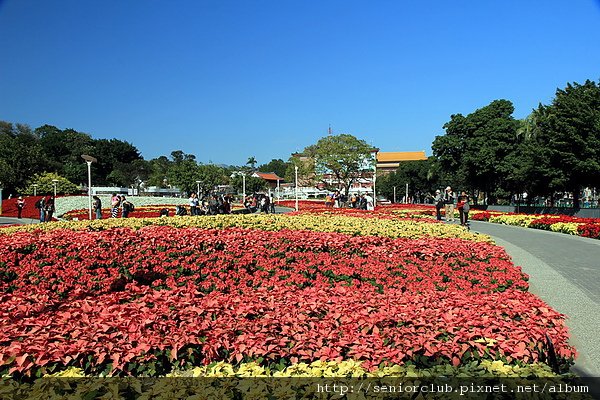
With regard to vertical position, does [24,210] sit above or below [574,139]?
below

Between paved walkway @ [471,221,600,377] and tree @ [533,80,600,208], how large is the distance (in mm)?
10109

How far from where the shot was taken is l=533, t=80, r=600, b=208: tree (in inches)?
973

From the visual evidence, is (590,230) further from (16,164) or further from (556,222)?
(16,164)

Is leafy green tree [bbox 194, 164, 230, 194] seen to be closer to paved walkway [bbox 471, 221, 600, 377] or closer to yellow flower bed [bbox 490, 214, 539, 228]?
yellow flower bed [bbox 490, 214, 539, 228]

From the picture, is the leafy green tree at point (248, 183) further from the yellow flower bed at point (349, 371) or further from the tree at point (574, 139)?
the yellow flower bed at point (349, 371)

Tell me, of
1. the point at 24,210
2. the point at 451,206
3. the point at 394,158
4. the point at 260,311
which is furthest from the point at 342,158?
the point at 394,158

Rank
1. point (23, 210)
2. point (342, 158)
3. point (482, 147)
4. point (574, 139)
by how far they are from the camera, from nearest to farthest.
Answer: point (574, 139), point (23, 210), point (482, 147), point (342, 158)

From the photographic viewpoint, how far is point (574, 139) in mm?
25062

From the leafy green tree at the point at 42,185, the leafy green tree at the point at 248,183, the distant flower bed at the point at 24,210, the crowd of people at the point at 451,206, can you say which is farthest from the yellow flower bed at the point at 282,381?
the leafy green tree at the point at 248,183

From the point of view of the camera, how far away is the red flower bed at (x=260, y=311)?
11.8ft

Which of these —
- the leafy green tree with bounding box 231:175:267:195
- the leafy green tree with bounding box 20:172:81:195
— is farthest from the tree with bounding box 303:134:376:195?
the leafy green tree with bounding box 231:175:267:195

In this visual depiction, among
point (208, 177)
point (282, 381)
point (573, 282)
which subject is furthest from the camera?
point (208, 177)

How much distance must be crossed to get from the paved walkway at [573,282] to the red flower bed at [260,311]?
2.21 ft

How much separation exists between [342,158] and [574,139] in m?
24.4
